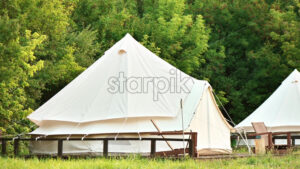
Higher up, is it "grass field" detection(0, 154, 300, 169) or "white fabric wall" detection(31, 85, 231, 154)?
"white fabric wall" detection(31, 85, 231, 154)

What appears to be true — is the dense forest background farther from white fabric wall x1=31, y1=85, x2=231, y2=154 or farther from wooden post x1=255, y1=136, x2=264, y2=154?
wooden post x1=255, y1=136, x2=264, y2=154

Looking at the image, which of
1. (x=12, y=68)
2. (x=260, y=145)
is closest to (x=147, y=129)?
(x=260, y=145)

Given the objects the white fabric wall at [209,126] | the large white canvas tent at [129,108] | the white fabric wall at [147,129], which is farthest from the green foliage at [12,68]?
the white fabric wall at [209,126]

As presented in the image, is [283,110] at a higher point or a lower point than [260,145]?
higher

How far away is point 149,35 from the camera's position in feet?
103

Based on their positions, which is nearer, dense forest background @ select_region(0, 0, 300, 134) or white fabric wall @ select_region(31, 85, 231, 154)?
white fabric wall @ select_region(31, 85, 231, 154)

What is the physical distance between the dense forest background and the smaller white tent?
6.94 m

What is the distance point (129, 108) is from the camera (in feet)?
50.3

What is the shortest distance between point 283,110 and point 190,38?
10.3m

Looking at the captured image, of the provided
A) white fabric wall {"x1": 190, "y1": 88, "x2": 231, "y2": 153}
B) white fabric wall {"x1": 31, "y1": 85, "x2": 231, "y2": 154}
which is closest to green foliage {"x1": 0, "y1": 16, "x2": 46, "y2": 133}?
white fabric wall {"x1": 31, "y1": 85, "x2": 231, "y2": 154}

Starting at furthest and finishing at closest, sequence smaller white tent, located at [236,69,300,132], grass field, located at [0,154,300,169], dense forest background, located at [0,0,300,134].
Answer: dense forest background, located at [0,0,300,134]
smaller white tent, located at [236,69,300,132]
grass field, located at [0,154,300,169]

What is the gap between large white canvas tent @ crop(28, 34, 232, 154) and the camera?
50.1 ft

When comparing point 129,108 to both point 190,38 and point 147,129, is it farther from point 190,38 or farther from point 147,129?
point 190,38

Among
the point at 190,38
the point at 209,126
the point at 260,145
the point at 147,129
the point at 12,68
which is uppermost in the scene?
the point at 190,38
